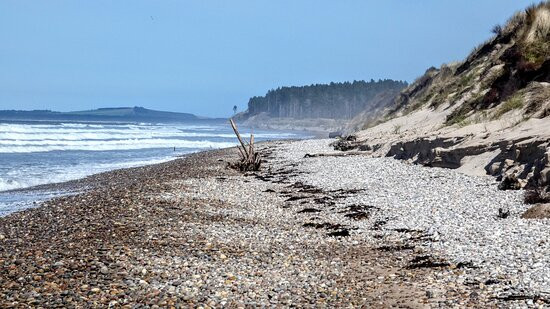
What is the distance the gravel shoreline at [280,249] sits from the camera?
8328mm

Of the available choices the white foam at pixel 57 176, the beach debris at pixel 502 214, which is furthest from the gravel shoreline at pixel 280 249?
the white foam at pixel 57 176

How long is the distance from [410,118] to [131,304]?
31106mm

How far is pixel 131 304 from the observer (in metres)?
8.01

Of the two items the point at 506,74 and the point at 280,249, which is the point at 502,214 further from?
the point at 506,74

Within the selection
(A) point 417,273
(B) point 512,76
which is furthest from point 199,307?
(B) point 512,76

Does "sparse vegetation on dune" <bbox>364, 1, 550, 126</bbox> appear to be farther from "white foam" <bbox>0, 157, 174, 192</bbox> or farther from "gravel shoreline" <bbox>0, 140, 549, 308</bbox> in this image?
"white foam" <bbox>0, 157, 174, 192</bbox>

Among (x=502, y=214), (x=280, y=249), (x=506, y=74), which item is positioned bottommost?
(x=280, y=249)

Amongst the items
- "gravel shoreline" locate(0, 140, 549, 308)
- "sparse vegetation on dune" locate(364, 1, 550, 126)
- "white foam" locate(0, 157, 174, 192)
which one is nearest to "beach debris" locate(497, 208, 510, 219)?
"gravel shoreline" locate(0, 140, 549, 308)

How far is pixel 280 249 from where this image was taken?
11.3 meters

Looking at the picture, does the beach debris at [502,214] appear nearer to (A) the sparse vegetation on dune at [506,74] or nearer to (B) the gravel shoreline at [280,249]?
(B) the gravel shoreline at [280,249]

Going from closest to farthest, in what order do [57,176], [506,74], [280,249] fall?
1. [280,249]
2. [506,74]
3. [57,176]

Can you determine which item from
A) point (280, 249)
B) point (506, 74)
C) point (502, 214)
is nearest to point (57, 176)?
point (280, 249)

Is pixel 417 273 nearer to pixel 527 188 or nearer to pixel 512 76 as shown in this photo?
pixel 527 188

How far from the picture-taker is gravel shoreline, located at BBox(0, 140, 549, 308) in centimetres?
833
